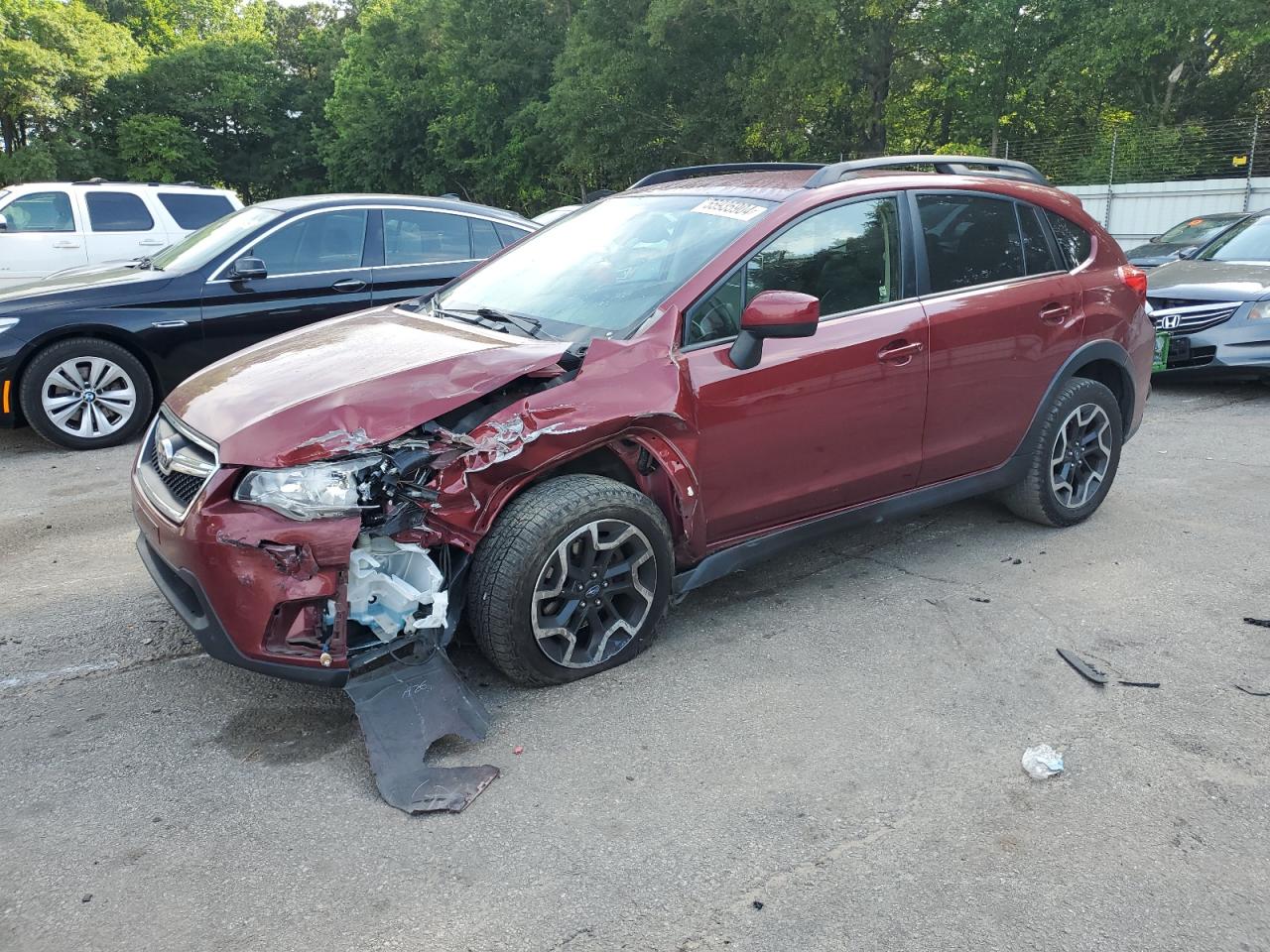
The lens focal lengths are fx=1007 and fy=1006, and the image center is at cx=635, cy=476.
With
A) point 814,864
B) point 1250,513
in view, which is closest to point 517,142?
point 1250,513

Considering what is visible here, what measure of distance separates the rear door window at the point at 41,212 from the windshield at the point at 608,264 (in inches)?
376

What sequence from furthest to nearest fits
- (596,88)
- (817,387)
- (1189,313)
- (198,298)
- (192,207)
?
(596,88), (192,207), (1189,313), (198,298), (817,387)

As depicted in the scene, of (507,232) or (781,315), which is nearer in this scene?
(781,315)

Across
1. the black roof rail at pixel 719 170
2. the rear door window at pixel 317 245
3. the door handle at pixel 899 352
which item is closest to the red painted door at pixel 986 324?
the door handle at pixel 899 352

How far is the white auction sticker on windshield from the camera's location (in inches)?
155

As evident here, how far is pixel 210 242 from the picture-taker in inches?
299

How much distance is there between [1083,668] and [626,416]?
1.91 metres

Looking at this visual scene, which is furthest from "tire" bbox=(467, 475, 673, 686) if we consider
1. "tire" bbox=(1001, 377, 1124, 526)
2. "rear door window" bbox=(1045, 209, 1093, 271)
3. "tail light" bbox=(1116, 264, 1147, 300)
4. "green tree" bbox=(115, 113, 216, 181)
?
"green tree" bbox=(115, 113, 216, 181)

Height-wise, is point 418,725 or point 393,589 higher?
point 393,589

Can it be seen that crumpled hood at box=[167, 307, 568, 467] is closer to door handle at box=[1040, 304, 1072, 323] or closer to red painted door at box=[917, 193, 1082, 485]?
red painted door at box=[917, 193, 1082, 485]

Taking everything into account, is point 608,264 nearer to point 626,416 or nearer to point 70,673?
point 626,416

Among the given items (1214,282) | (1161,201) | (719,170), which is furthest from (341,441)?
(1161,201)

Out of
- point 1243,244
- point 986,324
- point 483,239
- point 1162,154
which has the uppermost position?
point 1162,154

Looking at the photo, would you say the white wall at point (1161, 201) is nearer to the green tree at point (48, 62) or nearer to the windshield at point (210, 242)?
the windshield at point (210, 242)
